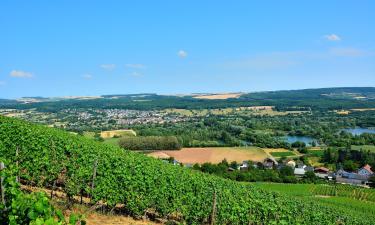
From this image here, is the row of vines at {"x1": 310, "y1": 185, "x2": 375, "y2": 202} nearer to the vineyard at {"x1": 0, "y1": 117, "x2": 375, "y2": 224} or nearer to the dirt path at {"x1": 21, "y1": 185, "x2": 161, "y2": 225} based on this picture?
the vineyard at {"x1": 0, "y1": 117, "x2": 375, "y2": 224}

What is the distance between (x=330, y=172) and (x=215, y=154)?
25567 millimetres

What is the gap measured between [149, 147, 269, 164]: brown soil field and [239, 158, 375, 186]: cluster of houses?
10.4 ft

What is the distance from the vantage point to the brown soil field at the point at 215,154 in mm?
81500

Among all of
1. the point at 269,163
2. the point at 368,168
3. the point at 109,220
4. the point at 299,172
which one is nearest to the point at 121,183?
the point at 109,220

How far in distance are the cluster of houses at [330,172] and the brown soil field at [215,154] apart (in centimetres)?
316

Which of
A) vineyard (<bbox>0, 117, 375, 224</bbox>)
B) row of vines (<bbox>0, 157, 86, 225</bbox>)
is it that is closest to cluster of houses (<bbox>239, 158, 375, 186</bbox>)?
vineyard (<bbox>0, 117, 375, 224</bbox>)

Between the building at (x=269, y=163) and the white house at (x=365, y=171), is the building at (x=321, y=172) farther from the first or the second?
the building at (x=269, y=163)

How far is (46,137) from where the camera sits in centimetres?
1955

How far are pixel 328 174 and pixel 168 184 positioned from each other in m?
75.2

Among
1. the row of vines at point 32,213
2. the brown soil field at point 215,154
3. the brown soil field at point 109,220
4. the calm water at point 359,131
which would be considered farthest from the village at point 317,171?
the row of vines at point 32,213

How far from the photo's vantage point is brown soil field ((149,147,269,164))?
267 feet

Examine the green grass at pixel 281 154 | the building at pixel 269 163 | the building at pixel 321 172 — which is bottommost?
the building at pixel 321 172

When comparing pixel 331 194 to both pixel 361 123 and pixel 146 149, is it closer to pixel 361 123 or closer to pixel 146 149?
pixel 146 149

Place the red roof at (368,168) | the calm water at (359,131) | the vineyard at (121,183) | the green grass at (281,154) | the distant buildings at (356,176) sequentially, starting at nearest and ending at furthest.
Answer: the vineyard at (121,183) < the distant buildings at (356,176) < the red roof at (368,168) < the green grass at (281,154) < the calm water at (359,131)
